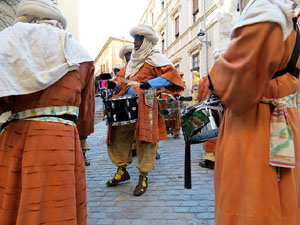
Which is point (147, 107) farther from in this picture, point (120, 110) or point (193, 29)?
point (193, 29)

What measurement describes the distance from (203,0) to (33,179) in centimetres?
1435

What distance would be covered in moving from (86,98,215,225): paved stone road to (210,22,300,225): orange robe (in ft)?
3.72

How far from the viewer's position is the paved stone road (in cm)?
215

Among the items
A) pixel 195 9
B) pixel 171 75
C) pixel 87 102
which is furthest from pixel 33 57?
pixel 195 9

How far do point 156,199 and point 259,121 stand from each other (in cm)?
188

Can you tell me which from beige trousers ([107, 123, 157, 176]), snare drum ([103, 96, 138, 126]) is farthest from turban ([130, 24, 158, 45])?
beige trousers ([107, 123, 157, 176])

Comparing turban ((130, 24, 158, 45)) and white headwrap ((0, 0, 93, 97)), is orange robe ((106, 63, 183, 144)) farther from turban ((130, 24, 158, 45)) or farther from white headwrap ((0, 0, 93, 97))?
white headwrap ((0, 0, 93, 97))

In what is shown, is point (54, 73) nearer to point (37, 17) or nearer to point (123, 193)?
point (37, 17)

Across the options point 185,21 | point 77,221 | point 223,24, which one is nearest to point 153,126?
point 77,221

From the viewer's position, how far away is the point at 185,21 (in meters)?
15.9

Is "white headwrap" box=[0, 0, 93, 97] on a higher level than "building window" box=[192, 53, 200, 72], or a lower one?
lower

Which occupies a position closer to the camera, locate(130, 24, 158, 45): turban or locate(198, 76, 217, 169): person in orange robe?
locate(130, 24, 158, 45): turban

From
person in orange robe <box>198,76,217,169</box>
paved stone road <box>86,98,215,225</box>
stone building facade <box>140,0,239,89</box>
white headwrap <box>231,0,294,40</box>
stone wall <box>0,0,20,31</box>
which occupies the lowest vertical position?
paved stone road <box>86,98,215,225</box>

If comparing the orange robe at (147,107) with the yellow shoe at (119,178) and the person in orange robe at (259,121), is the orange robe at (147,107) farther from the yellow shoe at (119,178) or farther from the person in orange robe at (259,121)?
the person in orange robe at (259,121)
